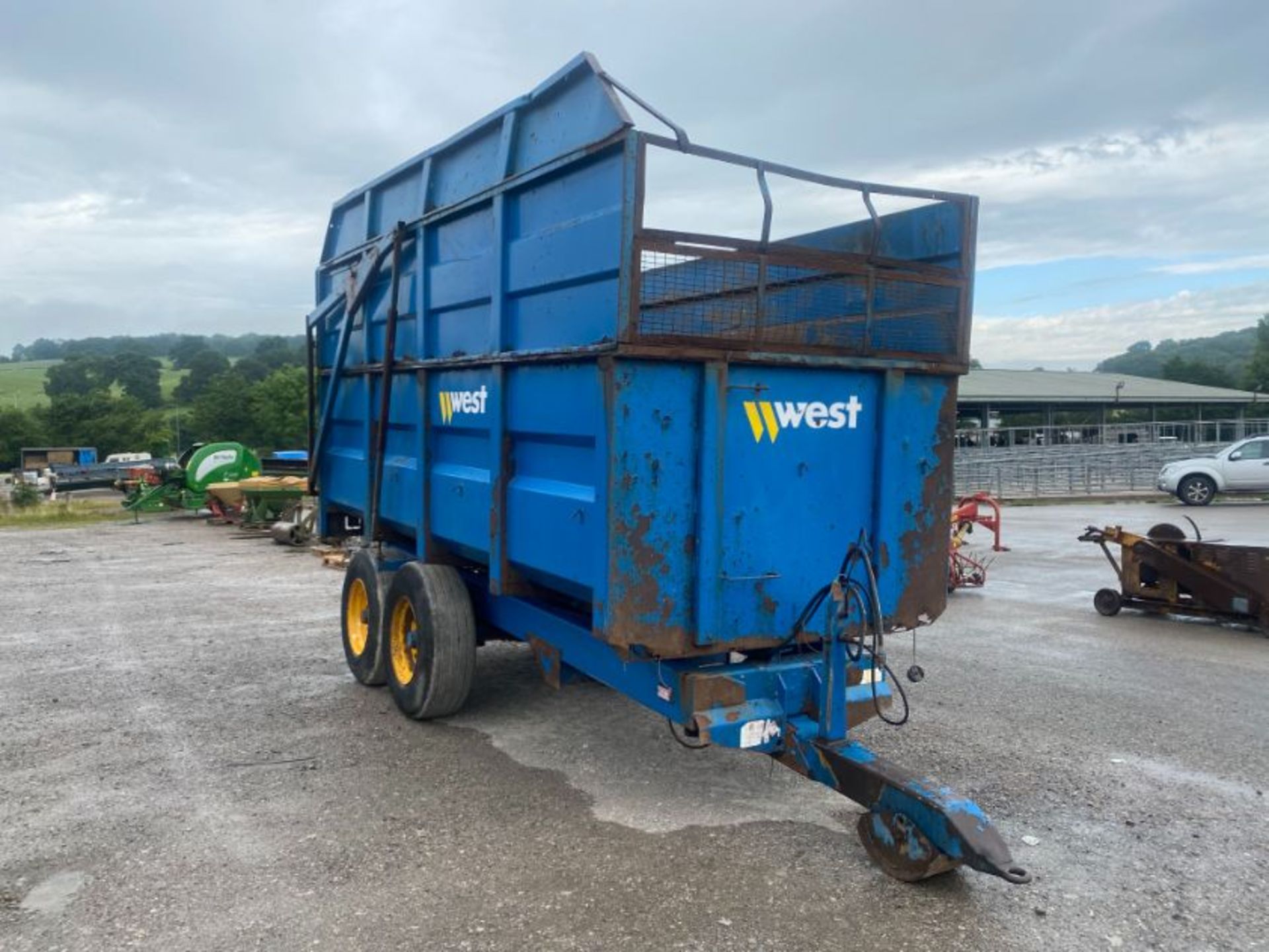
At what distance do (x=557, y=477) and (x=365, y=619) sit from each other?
309 centimetres

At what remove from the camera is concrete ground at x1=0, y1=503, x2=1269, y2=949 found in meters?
3.48

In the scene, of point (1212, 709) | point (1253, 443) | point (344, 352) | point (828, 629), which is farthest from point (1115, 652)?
point (1253, 443)

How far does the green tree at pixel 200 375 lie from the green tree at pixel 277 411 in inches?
866

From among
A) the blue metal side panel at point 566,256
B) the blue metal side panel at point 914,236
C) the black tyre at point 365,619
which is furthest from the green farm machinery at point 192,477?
the blue metal side panel at point 914,236

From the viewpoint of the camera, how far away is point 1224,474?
22.4 metres

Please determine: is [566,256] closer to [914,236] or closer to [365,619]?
[914,236]

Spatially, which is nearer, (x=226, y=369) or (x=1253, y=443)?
(x=1253, y=443)

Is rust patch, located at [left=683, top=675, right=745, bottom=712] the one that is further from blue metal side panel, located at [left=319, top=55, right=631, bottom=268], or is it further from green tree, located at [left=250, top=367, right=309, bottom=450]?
green tree, located at [left=250, top=367, right=309, bottom=450]

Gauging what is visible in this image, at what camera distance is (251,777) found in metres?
4.96

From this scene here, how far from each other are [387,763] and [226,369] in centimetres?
8709

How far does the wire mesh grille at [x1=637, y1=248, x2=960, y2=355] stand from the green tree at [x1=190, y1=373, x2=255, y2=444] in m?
57.2

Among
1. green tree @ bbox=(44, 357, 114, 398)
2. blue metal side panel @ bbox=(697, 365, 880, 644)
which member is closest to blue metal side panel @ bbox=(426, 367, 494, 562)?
blue metal side panel @ bbox=(697, 365, 880, 644)

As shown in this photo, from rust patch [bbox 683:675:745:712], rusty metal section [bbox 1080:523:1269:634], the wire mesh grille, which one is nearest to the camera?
rust patch [bbox 683:675:745:712]

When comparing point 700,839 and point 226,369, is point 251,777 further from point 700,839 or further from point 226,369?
point 226,369
